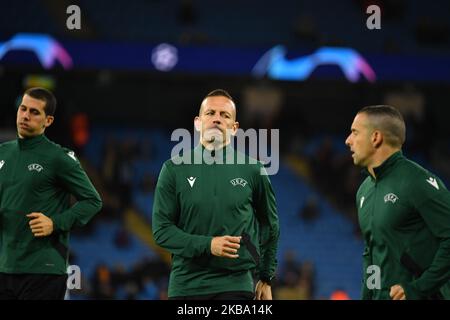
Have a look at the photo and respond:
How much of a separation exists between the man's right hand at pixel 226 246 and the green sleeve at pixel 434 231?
1.12m

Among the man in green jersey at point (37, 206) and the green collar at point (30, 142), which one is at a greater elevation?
the green collar at point (30, 142)

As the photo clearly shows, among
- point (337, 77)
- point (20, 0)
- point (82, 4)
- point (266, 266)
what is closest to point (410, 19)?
point (337, 77)

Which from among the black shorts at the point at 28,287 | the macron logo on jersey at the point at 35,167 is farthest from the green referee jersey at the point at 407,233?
the macron logo on jersey at the point at 35,167

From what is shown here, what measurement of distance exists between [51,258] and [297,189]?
16322 millimetres

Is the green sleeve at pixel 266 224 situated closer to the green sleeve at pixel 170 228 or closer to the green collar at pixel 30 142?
the green sleeve at pixel 170 228

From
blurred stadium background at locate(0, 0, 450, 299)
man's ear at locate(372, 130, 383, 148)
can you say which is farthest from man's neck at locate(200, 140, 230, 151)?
blurred stadium background at locate(0, 0, 450, 299)

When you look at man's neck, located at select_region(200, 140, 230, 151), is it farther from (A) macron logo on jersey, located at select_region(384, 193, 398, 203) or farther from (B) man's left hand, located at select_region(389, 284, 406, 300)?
(B) man's left hand, located at select_region(389, 284, 406, 300)

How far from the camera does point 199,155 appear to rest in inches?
247

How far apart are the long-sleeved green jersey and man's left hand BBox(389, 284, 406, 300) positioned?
3.44 ft

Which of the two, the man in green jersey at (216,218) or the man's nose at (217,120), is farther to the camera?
the man's nose at (217,120)

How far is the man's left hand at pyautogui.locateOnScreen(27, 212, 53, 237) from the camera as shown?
6547 mm

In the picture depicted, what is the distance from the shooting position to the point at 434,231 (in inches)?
215

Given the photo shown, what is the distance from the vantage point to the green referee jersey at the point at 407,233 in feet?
→ 17.8
